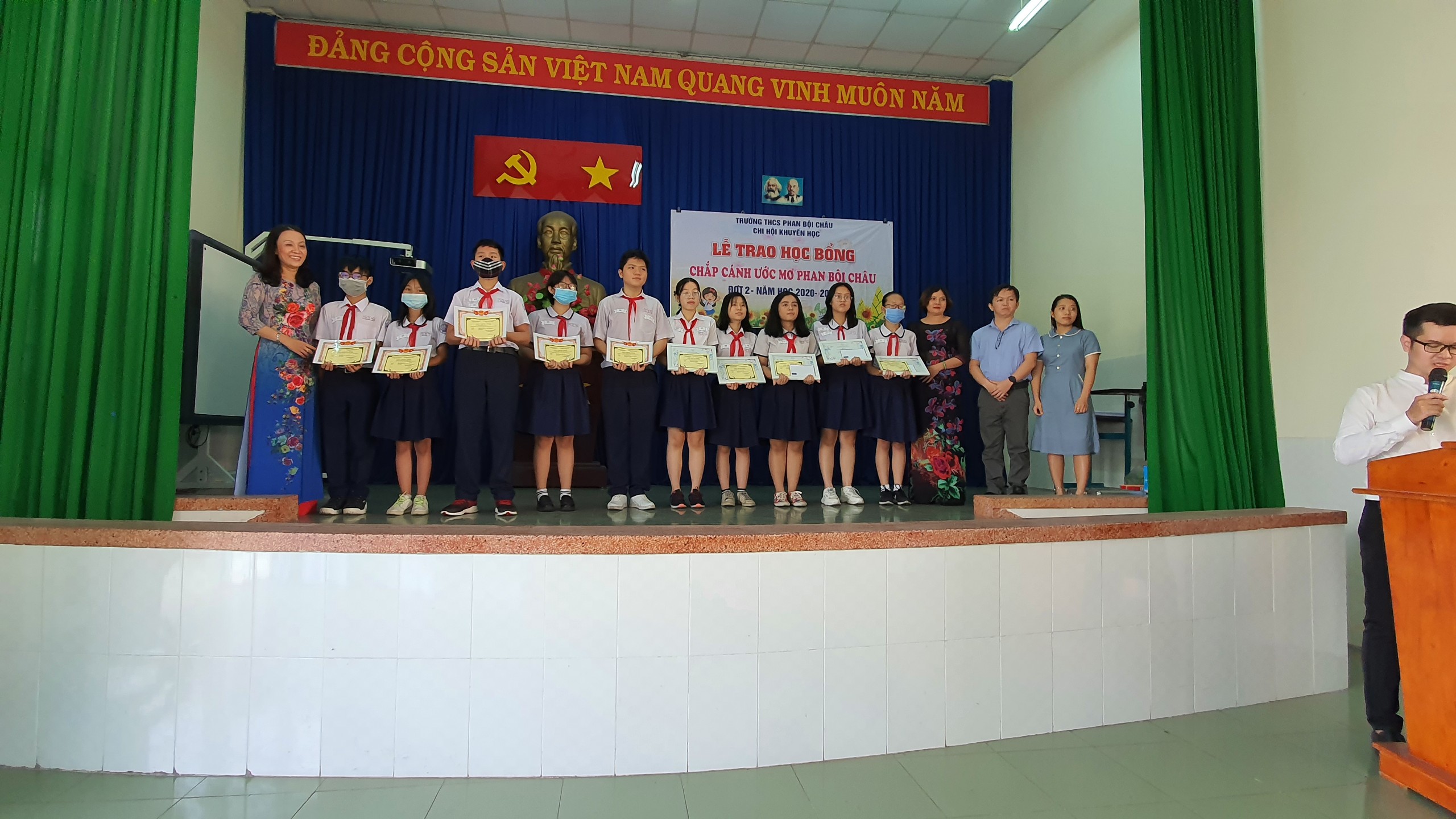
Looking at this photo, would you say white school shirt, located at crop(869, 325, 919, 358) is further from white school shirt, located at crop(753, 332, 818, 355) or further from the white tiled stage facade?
the white tiled stage facade

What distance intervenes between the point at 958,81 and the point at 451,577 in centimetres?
638

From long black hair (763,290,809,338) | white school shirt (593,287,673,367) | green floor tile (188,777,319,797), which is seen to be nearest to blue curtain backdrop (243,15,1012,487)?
long black hair (763,290,809,338)

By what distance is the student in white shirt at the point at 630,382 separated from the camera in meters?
3.91

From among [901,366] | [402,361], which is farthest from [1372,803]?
[402,361]

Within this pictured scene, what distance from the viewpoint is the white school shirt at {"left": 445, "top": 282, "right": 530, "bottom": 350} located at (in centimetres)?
364

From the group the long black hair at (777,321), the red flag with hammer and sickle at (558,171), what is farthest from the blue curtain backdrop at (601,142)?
the long black hair at (777,321)

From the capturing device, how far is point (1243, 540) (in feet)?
8.32

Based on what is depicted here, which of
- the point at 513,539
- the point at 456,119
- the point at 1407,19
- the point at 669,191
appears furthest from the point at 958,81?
the point at 513,539

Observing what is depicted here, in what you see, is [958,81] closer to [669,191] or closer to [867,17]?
[867,17]

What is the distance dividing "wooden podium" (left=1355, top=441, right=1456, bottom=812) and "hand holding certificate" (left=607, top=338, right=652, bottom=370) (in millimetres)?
2902

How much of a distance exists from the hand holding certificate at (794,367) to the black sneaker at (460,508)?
5.72ft

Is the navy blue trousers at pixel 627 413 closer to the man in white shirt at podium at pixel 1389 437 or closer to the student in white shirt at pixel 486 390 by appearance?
the student in white shirt at pixel 486 390

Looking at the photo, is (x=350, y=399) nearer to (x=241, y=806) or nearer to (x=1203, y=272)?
(x=241, y=806)

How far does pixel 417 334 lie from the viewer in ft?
12.5
